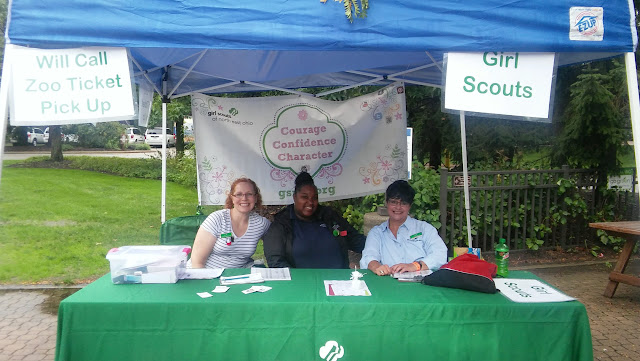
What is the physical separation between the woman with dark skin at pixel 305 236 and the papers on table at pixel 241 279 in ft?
1.94

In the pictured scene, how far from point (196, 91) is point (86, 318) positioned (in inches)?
105

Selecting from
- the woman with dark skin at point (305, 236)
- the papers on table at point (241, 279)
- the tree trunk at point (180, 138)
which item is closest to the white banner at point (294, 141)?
the woman with dark skin at point (305, 236)

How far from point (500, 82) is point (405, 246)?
135 centimetres

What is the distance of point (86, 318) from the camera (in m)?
2.37

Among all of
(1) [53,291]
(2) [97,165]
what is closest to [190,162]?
(2) [97,165]

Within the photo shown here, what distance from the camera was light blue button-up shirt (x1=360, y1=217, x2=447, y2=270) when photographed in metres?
3.30

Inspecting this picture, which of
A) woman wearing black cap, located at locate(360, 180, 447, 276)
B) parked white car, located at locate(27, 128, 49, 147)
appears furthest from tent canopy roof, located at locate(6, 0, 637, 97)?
parked white car, located at locate(27, 128, 49, 147)

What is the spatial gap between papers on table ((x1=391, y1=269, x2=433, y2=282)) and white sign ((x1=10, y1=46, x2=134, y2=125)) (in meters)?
1.79

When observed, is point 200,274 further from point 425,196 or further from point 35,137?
point 35,137

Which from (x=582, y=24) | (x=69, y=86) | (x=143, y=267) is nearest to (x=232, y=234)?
(x=143, y=267)

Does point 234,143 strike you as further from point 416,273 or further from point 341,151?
point 416,273

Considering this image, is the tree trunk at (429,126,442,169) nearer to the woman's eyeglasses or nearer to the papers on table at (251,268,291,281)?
the woman's eyeglasses

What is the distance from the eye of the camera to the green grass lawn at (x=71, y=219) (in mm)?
6207

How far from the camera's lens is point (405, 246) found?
334 cm
